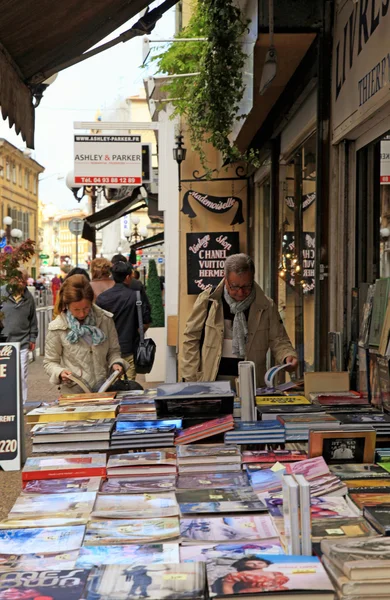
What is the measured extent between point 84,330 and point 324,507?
3.24 m

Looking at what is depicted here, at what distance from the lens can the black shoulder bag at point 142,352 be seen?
8.74 meters

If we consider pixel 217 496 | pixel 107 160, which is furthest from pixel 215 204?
pixel 217 496

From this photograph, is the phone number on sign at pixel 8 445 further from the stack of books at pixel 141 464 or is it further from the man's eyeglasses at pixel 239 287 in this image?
the stack of books at pixel 141 464

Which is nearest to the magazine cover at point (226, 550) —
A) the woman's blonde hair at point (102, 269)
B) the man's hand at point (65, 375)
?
the man's hand at point (65, 375)

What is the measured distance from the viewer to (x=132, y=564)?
7.26 ft

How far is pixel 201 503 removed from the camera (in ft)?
9.20

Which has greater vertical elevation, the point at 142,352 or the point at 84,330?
the point at 84,330

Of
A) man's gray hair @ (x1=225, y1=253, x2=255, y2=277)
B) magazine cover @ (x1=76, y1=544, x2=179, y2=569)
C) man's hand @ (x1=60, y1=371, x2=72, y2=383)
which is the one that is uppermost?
man's gray hair @ (x1=225, y1=253, x2=255, y2=277)

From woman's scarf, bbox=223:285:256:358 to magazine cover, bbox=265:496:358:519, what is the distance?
2703mm

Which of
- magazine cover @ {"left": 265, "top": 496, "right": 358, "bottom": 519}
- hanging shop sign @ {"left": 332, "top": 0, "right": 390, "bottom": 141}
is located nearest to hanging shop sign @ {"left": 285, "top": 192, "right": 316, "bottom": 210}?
hanging shop sign @ {"left": 332, "top": 0, "right": 390, "bottom": 141}

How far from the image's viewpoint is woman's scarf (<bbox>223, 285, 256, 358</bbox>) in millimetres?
5508

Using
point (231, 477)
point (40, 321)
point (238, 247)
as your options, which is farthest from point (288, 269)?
point (40, 321)

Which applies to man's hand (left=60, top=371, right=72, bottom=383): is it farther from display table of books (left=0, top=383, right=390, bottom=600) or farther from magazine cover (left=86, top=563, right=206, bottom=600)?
magazine cover (left=86, top=563, right=206, bottom=600)

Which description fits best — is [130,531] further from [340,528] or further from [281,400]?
[281,400]
